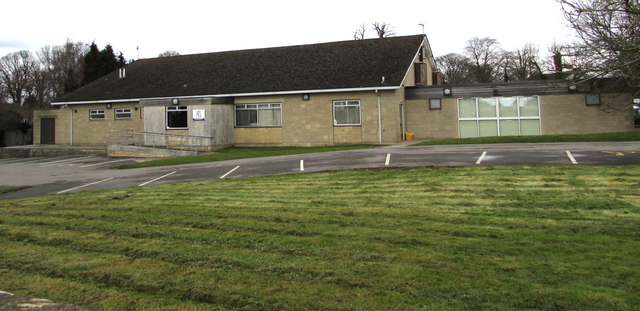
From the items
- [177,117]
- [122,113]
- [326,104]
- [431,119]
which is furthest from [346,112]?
[122,113]

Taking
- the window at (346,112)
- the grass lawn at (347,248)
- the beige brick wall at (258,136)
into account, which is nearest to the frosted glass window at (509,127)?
the window at (346,112)

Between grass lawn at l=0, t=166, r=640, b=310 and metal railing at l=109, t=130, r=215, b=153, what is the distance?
53.7ft

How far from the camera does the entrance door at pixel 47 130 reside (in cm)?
3350

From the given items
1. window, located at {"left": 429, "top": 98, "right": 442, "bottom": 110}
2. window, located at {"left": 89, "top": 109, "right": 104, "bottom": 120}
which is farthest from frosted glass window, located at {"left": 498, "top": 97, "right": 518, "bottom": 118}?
window, located at {"left": 89, "top": 109, "right": 104, "bottom": 120}

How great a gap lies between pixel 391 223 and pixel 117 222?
445cm

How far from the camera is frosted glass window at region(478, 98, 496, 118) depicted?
26062 mm

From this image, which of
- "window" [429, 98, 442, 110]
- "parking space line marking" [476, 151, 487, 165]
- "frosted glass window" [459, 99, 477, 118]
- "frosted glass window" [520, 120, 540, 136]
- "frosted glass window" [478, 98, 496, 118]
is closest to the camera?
"parking space line marking" [476, 151, 487, 165]

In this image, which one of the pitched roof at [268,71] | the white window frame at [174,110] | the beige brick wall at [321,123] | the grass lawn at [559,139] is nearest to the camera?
the grass lawn at [559,139]

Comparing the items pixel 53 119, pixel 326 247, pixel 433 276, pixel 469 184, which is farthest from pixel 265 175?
pixel 53 119

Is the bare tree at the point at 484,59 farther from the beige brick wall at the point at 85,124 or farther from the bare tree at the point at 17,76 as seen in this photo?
the bare tree at the point at 17,76

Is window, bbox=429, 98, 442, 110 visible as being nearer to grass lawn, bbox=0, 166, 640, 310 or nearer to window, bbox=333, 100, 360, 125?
window, bbox=333, 100, 360, 125

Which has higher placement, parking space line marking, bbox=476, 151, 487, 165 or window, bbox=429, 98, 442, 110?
window, bbox=429, 98, 442, 110

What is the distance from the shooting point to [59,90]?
6519cm

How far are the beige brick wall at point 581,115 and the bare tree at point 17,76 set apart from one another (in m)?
64.1
